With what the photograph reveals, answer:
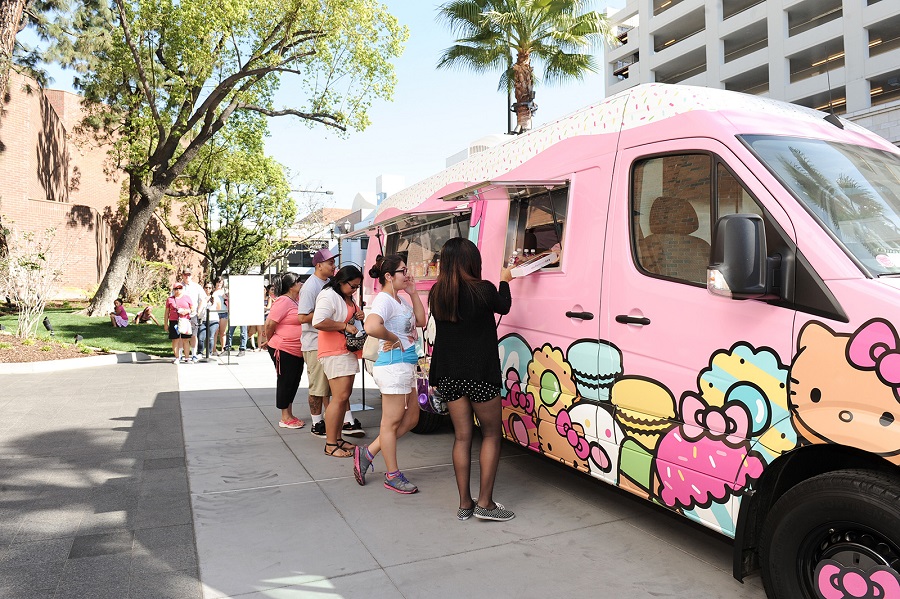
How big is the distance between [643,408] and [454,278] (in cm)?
143

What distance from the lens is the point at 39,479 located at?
5371 mm

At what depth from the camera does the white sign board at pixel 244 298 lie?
1336cm

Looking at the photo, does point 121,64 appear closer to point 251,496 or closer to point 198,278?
point 251,496

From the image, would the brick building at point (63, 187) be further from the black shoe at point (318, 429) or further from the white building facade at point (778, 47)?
the white building facade at point (778, 47)

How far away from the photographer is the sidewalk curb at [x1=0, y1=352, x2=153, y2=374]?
1153 centimetres

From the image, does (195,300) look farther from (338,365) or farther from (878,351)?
(878,351)

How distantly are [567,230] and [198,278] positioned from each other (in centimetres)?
4375

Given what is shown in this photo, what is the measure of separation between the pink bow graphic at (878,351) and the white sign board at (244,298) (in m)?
12.2

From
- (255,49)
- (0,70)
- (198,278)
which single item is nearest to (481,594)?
(0,70)

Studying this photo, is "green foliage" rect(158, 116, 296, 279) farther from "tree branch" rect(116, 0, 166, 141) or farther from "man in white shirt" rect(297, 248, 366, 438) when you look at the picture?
"man in white shirt" rect(297, 248, 366, 438)

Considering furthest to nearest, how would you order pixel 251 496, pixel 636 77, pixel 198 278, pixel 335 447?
pixel 636 77, pixel 198 278, pixel 335 447, pixel 251 496

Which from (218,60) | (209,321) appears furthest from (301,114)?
(209,321)

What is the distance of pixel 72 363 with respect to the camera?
1256cm

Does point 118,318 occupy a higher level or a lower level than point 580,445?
lower
